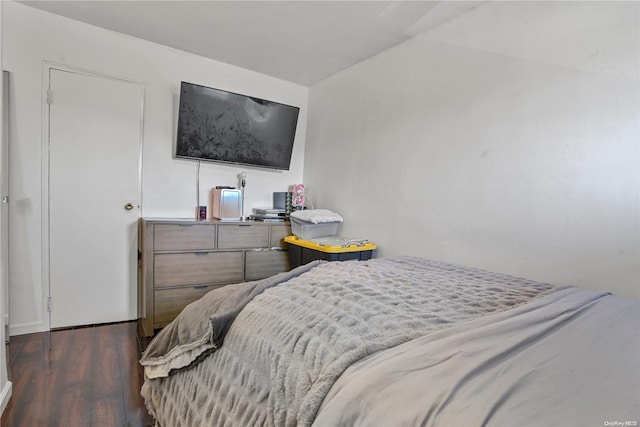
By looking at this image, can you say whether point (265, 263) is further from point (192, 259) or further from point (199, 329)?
point (199, 329)

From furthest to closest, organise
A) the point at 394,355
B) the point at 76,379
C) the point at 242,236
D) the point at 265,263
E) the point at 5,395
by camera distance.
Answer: the point at 265,263
the point at 242,236
the point at 76,379
the point at 5,395
the point at 394,355

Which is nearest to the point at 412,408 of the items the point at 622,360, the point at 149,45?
the point at 622,360

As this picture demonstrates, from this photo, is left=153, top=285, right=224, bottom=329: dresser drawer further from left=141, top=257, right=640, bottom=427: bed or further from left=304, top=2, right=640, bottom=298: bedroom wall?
left=304, top=2, right=640, bottom=298: bedroom wall

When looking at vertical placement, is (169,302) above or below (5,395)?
above

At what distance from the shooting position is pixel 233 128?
2.96m

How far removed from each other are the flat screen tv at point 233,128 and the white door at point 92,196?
0.40 m

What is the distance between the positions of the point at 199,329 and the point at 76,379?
1.14 metres

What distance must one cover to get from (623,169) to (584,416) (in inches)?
55.3

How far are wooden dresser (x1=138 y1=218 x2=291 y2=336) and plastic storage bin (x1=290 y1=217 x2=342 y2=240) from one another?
176mm

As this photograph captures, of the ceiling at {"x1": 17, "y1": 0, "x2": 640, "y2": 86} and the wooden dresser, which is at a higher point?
the ceiling at {"x1": 17, "y1": 0, "x2": 640, "y2": 86}

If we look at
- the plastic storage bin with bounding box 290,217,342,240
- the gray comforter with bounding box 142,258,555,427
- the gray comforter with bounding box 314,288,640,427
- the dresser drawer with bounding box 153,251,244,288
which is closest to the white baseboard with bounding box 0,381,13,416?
the gray comforter with bounding box 142,258,555,427

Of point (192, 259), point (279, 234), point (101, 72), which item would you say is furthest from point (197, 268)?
point (101, 72)

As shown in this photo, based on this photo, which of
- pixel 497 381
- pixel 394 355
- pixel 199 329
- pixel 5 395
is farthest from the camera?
pixel 5 395

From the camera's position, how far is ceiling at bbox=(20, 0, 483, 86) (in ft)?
6.93
